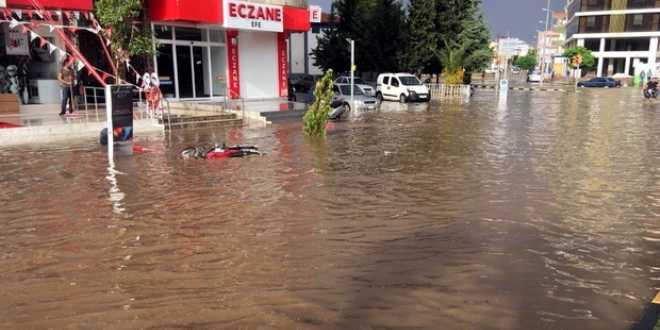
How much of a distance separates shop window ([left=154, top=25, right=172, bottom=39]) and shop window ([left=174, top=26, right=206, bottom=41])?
0.33 m

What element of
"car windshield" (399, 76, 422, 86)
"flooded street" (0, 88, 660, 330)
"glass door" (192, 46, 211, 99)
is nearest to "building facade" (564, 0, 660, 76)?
"car windshield" (399, 76, 422, 86)

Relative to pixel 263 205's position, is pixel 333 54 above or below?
above

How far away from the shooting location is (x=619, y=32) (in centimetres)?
6875

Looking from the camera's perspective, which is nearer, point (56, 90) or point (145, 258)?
point (145, 258)

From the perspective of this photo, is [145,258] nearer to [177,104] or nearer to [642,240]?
[642,240]

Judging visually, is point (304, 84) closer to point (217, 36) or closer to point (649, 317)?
point (217, 36)

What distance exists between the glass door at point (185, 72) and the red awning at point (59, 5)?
5.81 meters

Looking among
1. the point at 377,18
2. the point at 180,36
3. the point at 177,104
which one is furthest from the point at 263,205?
the point at 377,18

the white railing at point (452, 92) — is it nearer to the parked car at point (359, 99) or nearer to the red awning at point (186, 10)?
the parked car at point (359, 99)

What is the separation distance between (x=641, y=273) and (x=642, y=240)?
115 centimetres

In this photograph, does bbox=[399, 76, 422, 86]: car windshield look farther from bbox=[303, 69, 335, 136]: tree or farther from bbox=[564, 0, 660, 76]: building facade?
bbox=[564, 0, 660, 76]: building facade

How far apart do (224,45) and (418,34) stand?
16.8 m

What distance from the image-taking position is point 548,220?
6.90m

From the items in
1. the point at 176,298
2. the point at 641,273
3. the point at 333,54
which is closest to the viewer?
the point at 176,298
